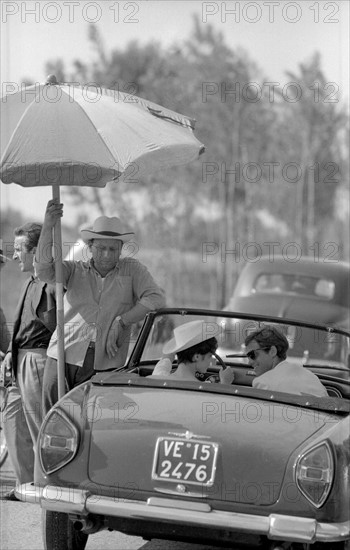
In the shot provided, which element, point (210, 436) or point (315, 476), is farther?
point (210, 436)

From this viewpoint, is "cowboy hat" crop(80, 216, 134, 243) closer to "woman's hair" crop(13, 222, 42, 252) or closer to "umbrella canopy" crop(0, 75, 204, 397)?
"umbrella canopy" crop(0, 75, 204, 397)

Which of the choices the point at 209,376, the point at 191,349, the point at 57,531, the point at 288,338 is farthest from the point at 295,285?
the point at 57,531

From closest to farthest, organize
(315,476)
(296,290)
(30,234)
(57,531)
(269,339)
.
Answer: (315,476)
(57,531)
(269,339)
(30,234)
(296,290)

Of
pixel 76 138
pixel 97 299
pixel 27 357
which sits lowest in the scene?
pixel 27 357

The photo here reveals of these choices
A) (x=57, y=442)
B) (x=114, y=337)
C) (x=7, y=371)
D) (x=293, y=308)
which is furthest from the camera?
(x=293, y=308)

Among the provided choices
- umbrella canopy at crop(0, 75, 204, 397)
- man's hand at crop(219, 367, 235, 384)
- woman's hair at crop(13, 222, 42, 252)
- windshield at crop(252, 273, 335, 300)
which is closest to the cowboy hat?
umbrella canopy at crop(0, 75, 204, 397)

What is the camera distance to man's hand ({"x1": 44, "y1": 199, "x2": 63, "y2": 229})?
6.07 m

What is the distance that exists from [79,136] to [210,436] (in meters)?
2.12

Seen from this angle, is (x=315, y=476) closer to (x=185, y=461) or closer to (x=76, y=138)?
(x=185, y=461)

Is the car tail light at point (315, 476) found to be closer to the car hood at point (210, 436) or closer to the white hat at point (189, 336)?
the car hood at point (210, 436)

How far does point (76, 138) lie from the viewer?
5.66 m

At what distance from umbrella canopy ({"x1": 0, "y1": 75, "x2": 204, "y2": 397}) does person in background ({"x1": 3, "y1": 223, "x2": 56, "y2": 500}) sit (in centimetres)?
36

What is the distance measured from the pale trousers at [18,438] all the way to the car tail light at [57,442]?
1.63 metres

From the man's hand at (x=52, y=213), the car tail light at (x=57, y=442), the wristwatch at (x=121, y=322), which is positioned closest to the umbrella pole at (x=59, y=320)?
the man's hand at (x=52, y=213)
